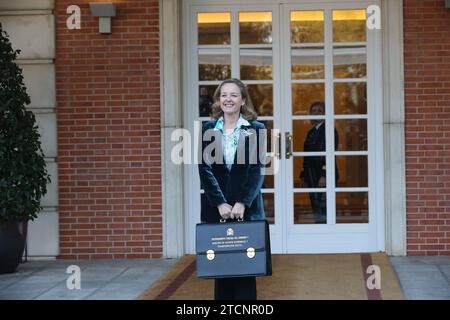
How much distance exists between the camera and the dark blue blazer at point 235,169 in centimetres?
542

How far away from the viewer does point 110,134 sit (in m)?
8.88

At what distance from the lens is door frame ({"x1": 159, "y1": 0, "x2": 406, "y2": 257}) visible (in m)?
8.64

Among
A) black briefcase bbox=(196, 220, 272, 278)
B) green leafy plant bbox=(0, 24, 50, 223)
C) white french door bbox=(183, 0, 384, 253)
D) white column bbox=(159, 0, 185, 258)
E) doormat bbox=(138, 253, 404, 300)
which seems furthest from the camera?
white french door bbox=(183, 0, 384, 253)

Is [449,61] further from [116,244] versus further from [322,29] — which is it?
[116,244]

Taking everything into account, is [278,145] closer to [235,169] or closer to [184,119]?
[184,119]

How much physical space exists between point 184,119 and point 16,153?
6.48 feet


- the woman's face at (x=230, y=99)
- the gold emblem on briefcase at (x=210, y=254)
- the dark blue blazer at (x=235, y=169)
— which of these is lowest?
the gold emblem on briefcase at (x=210, y=254)

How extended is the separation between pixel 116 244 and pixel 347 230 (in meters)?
2.59

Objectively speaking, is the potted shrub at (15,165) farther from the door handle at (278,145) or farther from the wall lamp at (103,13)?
the door handle at (278,145)

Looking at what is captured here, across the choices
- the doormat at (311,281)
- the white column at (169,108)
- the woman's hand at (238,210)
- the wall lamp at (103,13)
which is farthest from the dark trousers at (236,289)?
the wall lamp at (103,13)

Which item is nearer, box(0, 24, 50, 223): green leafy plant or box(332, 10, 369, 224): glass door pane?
box(0, 24, 50, 223): green leafy plant

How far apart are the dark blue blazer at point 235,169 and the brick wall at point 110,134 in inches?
134

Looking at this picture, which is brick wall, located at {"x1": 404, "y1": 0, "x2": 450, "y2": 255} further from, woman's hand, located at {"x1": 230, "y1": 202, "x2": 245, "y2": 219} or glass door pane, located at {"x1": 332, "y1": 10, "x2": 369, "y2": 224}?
woman's hand, located at {"x1": 230, "y1": 202, "x2": 245, "y2": 219}


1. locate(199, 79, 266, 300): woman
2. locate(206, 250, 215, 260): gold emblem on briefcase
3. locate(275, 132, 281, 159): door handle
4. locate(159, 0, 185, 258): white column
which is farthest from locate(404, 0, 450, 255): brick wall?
locate(206, 250, 215, 260): gold emblem on briefcase
